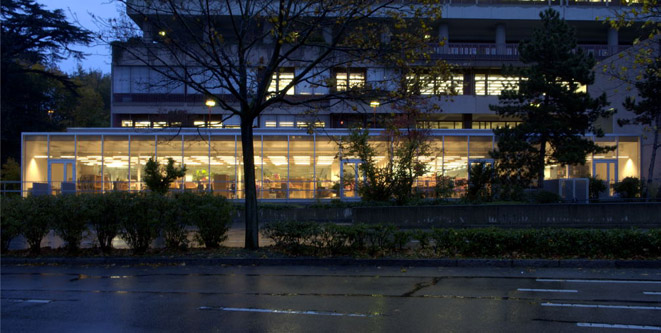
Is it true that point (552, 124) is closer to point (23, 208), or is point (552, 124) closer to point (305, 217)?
point (305, 217)

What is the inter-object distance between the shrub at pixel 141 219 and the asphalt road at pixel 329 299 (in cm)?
123

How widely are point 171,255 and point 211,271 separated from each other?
1896 mm

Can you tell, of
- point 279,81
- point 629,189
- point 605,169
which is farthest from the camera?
point 605,169

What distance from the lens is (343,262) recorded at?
12.5 metres

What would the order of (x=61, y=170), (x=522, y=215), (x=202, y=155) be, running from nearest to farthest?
(x=522, y=215)
(x=61, y=170)
(x=202, y=155)

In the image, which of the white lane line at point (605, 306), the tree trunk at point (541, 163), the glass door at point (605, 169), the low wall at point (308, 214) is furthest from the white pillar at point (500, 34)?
the white lane line at point (605, 306)

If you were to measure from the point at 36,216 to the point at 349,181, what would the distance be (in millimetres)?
14110

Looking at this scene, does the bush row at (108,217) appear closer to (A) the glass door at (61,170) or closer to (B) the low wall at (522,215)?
(B) the low wall at (522,215)

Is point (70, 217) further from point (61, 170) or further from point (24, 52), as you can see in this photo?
point (24, 52)

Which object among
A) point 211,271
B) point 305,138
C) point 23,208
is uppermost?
point 305,138

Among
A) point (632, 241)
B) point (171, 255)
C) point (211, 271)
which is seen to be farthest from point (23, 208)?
point (632, 241)

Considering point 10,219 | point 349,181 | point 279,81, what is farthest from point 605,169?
point 10,219

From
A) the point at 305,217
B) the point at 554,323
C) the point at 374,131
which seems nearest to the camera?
the point at 554,323

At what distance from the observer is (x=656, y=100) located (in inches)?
1061
